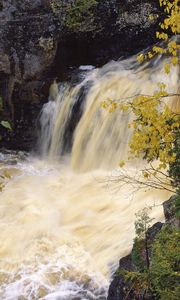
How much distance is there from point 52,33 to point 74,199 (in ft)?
15.6

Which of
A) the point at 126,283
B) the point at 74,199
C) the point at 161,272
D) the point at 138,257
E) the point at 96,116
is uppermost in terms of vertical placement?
the point at 96,116

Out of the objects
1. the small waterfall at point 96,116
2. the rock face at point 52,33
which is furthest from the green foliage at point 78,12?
the small waterfall at point 96,116

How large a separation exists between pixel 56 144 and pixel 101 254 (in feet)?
15.6

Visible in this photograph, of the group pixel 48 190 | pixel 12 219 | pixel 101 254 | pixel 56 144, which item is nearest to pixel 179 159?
pixel 101 254

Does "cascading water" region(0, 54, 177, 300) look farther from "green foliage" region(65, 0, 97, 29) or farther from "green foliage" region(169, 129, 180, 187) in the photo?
"green foliage" region(169, 129, 180, 187)

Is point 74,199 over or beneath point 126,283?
beneath

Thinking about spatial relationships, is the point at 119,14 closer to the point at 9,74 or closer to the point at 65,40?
the point at 65,40

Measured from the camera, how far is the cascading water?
686 centimetres

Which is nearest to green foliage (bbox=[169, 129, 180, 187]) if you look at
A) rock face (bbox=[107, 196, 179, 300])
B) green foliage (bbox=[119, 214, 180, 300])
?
rock face (bbox=[107, 196, 179, 300])

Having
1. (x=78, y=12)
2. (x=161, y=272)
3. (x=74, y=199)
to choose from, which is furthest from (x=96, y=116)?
(x=161, y=272)

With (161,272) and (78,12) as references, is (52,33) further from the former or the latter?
(161,272)

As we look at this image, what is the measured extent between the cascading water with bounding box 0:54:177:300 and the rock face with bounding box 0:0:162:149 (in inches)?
26.3

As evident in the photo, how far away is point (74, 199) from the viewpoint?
30.5ft

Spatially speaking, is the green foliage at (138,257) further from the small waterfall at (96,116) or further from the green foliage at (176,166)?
the small waterfall at (96,116)
